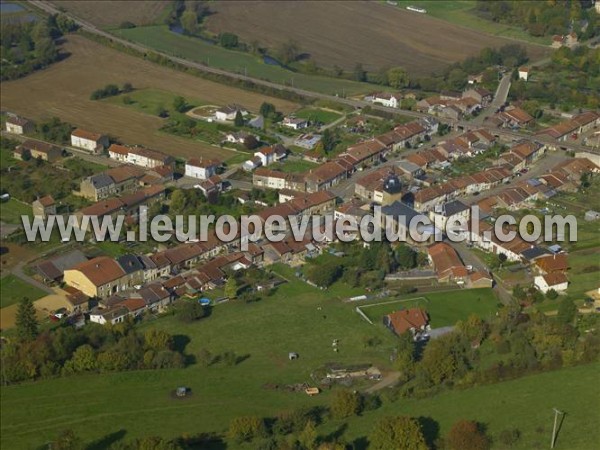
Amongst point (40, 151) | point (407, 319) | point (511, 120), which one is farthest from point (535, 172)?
point (40, 151)

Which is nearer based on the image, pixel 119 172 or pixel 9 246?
pixel 9 246

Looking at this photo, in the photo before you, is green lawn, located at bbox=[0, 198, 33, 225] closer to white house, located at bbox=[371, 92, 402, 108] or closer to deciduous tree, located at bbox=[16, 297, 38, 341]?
deciduous tree, located at bbox=[16, 297, 38, 341]

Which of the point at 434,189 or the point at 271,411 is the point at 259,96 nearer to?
the point at 434,189

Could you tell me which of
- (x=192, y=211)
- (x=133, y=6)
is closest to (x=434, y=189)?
(x=192, y=211)

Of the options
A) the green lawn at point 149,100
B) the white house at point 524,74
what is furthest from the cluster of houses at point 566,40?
the green lawn at point 149,100

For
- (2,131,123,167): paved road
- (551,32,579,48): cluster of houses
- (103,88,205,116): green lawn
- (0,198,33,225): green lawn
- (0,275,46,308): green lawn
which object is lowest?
(0,198,33,225): green lawn

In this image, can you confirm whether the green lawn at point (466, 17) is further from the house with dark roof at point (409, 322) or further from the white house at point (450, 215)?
the house with dark roof at point (409, 322)

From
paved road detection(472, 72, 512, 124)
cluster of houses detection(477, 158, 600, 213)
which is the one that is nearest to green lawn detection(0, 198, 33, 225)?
cluster of houses detection(477, 158, 600, 213)
